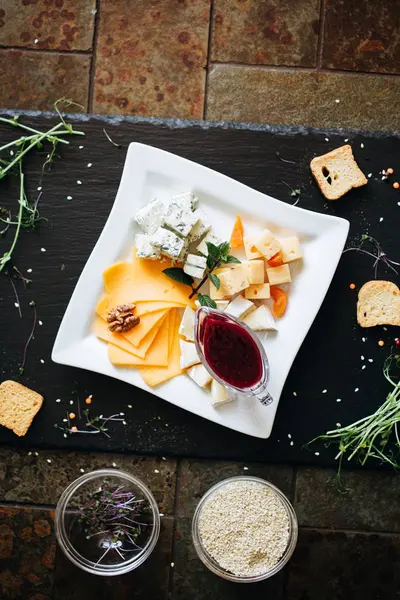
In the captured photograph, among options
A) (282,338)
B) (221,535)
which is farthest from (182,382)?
(221,535)

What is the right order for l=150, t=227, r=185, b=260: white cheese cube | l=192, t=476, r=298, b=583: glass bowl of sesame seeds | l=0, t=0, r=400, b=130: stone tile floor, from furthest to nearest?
l=0, t=0, r=400, b=130: stone tile floor, l=192, t=476, r=298, b=583: glass bowl of sesame seeds, l=150, t=227, r=185, b=260: white cheese cube

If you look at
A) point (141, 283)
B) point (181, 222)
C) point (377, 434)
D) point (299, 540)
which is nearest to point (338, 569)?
point (299, 540)

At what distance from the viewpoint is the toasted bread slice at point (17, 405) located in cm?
214

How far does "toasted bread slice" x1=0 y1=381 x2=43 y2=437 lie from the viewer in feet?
7.02

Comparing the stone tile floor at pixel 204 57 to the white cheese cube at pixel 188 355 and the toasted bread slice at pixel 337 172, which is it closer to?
the toasted bread slice at pixel 337 172

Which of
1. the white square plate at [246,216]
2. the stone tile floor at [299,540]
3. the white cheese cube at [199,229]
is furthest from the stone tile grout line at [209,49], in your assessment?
the stone tile floor at [299,540]

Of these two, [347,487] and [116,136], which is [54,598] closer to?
[347,487]

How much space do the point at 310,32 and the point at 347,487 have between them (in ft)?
5.45

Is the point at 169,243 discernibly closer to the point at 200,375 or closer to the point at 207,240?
the point at 207,240

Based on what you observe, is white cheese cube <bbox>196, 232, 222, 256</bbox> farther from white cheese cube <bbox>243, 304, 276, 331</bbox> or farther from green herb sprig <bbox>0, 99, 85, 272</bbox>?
green herb sprig <bbox>0, 99, 85, 272</bbox>

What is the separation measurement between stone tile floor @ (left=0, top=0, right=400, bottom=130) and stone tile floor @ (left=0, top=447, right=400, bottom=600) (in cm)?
129

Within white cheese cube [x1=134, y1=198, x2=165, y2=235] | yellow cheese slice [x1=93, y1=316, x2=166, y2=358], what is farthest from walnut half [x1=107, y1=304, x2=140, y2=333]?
white cheese cube [x1=134, y1=198, x2=165, y2=235]

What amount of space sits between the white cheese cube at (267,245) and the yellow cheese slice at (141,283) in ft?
0.85

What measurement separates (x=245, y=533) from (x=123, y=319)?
0.77 meters
